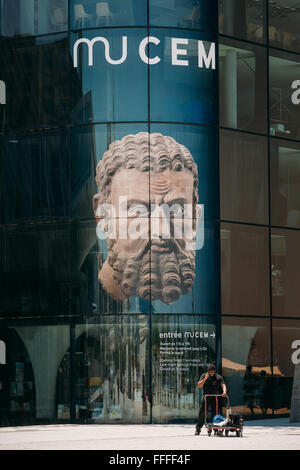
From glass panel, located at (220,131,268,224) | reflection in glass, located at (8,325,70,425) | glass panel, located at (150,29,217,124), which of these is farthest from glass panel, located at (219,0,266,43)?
reflection in glass, located at (8,325,70,425)

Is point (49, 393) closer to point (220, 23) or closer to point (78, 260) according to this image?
point (78, 260)

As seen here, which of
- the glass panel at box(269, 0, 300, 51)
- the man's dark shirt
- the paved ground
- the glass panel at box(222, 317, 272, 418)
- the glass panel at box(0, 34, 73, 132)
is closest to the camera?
the paved ground

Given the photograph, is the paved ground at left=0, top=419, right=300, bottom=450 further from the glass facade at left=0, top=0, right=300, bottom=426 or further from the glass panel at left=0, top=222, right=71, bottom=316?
the glass panel at left=0, top=222, right=71, bottom=316

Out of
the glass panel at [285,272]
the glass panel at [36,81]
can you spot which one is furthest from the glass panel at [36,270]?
the glass panel at [285,272]

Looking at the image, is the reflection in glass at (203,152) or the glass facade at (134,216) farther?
the reflection in glass at (203,152)

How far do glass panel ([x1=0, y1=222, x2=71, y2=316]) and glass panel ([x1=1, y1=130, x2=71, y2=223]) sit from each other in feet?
1.33

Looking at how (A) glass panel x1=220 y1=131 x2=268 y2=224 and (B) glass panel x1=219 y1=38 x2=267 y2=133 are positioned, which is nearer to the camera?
(A) glass panel x1=220 y1=131 x2=268 y2=224

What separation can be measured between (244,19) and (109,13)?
166 inches

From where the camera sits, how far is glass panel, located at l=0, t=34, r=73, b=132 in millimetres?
→ 30016

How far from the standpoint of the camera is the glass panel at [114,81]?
29375 millimetres

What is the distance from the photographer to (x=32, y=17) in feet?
101

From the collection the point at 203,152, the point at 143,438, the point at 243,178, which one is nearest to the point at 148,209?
the point at 203,152

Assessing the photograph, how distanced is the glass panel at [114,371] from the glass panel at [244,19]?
351 inches

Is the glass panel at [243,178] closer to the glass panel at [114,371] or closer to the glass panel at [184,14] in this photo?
the glass panel at [184,14]
